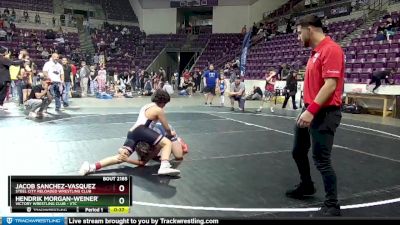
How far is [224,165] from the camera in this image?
5.51m

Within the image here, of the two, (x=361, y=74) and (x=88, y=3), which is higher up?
(x=88, y=3)

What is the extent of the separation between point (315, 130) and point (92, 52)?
28.1m

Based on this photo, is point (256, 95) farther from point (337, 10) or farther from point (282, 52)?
point (337, 10)

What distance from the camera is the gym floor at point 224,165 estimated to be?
12.6 feet

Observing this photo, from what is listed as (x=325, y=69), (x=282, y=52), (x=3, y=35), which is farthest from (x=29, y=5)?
(x=325, y=69)

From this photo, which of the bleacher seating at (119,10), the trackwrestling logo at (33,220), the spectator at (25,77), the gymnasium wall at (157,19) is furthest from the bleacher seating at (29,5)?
the trackwrestling logo at (33,220)

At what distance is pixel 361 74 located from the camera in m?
16.0

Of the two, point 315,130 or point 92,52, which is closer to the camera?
point 315,130

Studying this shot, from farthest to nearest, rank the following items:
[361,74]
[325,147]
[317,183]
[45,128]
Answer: [361,74] → [45,128] → [317,183] → [325,147]

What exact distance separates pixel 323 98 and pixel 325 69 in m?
0.24

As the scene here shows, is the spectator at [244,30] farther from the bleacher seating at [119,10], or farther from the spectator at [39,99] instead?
the spectator at [39,99]

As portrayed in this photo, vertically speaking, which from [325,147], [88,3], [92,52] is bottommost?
[325,147]

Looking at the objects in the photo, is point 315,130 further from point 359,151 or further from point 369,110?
point 369,110

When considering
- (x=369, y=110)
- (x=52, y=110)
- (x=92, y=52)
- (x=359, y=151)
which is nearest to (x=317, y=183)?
(x=359, y=151)
